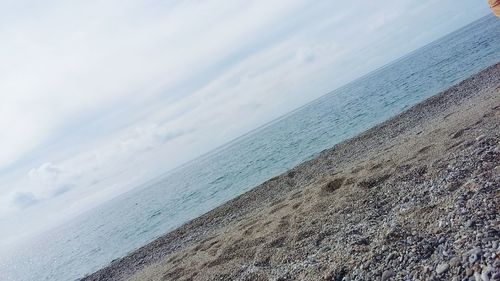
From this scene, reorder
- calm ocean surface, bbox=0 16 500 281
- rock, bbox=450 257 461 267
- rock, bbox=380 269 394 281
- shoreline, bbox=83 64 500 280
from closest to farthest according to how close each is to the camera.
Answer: rock, bbox=450 257 461 267 < rock, bbox=380 269 394 281 < shoreline, bbox=83 64 500 280 < calm ocean surface, bbox=0 16 500 281

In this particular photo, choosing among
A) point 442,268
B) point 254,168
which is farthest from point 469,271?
point 254,168

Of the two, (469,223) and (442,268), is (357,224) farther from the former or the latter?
(442,268)

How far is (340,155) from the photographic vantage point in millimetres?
30141

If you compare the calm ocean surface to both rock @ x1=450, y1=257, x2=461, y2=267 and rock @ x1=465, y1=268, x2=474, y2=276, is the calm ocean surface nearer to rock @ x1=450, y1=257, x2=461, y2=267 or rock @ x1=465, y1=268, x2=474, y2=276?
rock @ x1=450, y1=257, x2=461, y2=267

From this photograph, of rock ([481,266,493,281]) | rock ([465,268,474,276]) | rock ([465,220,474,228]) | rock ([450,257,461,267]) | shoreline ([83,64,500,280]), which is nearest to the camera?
rock ([481,266,493,281])

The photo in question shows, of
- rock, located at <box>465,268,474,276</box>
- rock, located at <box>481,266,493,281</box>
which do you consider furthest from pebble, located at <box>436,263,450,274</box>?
rock, located at <box>481,266,493,281</box>

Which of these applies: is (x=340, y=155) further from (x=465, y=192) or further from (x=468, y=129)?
(x=465, y=192)

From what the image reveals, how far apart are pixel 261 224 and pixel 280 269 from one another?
6.61 meters

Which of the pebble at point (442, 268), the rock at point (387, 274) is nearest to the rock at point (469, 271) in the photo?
the pebble at point (442, 268)

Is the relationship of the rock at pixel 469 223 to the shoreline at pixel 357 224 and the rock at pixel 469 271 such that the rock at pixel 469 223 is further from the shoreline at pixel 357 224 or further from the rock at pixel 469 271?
the rock at pixel 469 271

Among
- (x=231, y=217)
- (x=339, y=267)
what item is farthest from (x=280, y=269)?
(x=231, y=217)

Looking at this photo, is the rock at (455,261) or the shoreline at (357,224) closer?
the rock at (455,261)

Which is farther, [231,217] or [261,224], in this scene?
[231,217]

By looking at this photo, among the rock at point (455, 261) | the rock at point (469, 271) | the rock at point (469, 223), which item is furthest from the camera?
the rock at point (469, 223)
